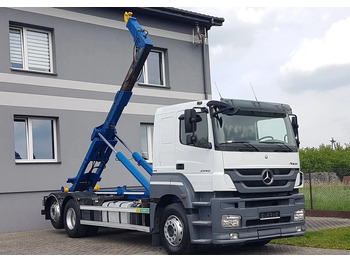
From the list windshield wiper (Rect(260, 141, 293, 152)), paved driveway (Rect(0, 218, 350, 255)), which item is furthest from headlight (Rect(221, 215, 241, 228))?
windshield wiper (Rect(260, 141, 293, 152))

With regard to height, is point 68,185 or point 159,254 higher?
point 68,185

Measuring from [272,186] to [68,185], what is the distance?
802 cm

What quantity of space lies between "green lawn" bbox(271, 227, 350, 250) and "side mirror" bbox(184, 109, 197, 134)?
11.2ft

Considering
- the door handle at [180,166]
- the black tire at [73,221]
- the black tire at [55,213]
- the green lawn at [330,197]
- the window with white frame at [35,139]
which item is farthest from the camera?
the green lawn at [330,197]

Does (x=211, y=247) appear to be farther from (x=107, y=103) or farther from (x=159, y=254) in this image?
(x=107, y=103)

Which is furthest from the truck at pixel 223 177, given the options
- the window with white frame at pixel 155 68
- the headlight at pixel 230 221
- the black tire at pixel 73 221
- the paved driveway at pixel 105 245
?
the window with white frame at pixel 155 68

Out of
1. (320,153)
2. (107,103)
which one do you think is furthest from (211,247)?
(320,153)

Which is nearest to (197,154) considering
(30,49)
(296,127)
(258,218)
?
(258,218)

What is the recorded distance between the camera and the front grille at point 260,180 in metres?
9.55

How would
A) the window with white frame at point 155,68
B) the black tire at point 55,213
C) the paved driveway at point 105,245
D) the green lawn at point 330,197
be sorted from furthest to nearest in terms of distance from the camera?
the window with white frame at point 155,68 < the green lawn at point 330,197 < the black tire at point 55,213 < the paved driveway at point 105,245

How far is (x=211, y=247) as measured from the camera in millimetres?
10828

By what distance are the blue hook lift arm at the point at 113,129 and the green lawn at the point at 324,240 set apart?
10.7ft

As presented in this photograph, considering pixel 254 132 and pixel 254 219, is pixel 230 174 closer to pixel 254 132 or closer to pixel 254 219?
pixel 254 219

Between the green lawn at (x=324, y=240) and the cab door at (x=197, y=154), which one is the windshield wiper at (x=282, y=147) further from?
the green lawn at (x=324, y=240)
